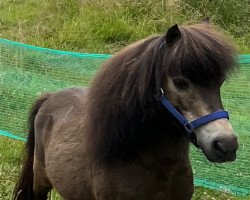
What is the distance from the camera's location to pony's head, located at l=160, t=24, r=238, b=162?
2.32 meters

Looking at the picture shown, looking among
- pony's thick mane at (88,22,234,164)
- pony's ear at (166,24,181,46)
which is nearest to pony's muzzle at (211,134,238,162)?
pony's thick mane at (88,22,234,164)

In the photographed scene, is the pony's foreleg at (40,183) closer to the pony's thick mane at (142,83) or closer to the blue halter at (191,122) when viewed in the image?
the pony's thick mane at (142,83)

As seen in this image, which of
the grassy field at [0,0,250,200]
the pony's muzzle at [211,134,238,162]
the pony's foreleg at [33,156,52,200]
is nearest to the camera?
the pony's muzzle at [211,134,238,162]

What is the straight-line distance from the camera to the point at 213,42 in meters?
2.48

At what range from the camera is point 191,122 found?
2.39 meters

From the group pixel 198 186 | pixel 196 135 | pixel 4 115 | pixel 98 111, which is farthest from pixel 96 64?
pixel 196 135

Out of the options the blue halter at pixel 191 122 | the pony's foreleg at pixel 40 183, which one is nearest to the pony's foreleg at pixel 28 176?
the pony's foreleg at pixel 40 183

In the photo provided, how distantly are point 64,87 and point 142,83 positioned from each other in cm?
299

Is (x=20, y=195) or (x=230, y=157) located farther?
(x=20, y=195)

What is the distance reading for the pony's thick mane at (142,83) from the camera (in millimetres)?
2408

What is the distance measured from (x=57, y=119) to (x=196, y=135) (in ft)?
4.57

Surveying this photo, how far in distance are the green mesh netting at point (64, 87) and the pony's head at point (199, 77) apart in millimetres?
1883

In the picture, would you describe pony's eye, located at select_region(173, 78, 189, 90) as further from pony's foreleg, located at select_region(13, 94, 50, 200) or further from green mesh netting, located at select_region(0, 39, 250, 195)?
green mesh netting, located at select_region(0, 39, 250, 195)

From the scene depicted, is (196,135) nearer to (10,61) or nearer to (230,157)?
(230,157)
